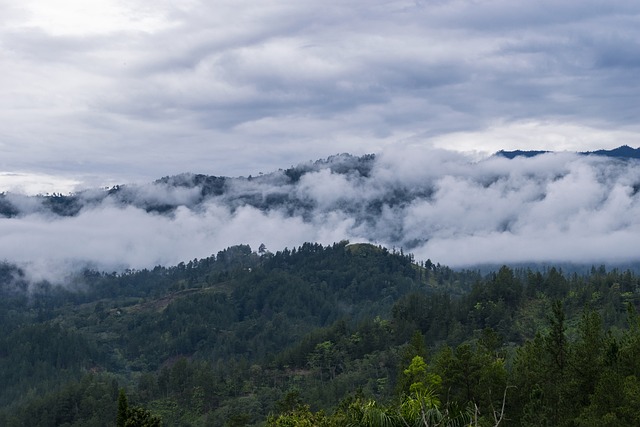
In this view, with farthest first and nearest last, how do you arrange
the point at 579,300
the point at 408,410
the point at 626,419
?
1. the point at 579,300
2. the point at 626,419
3. the point at 408,410

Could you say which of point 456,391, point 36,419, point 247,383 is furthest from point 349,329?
point 456,391

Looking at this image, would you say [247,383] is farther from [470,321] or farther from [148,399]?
[470,321]

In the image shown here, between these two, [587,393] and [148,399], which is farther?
[148,399]

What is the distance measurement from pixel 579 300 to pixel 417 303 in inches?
1303

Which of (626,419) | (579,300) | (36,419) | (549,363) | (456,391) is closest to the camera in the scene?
(626,419)

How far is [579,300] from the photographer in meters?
128

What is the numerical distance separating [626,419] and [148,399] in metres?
113

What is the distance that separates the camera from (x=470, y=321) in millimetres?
134750

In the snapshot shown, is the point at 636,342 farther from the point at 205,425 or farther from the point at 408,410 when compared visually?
the point at 205,425

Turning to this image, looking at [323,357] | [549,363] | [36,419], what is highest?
[549,363]

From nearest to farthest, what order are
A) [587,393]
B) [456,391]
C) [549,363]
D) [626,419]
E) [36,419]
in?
[626,419], [587,393], [549,363], [456,391], [36,419]

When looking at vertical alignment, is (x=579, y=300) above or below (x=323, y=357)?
above

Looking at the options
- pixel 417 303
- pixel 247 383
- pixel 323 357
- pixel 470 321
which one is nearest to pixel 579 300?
pixel 470 321

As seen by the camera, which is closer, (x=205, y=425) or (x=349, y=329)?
(x=205, y=425)
